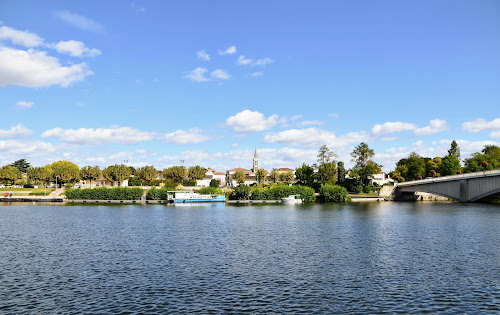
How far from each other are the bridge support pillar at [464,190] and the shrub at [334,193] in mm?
40191

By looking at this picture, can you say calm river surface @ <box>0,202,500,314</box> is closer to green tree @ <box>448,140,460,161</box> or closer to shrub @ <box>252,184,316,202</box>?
shrub @ <box>252,184,316,202</box>

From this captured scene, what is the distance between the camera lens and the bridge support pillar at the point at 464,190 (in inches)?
4830

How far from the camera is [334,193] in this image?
150 metres

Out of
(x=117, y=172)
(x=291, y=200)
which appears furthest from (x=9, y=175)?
(x=291, y=200)


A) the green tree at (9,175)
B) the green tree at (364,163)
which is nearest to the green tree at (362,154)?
the green tree at (364,163)

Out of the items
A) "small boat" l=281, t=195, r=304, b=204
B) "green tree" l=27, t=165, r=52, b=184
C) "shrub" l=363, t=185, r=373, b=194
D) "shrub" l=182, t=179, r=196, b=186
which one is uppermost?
"green tree" l=27, t=165, r=52, b=184

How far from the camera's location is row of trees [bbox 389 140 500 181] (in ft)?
488

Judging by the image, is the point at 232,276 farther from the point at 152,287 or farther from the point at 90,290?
the point at 90,290

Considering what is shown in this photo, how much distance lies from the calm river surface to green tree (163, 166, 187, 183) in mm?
130405

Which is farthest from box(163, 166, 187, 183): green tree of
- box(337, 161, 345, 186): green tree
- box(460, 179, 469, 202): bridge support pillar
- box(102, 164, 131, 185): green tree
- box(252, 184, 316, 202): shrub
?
box(460, 179, 469, 202): bridge support pillar

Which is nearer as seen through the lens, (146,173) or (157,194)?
(157,194)

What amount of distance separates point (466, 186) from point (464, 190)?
1.57 metres

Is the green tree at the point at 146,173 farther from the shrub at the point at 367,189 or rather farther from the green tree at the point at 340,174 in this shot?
the shrub at the point at 367,189

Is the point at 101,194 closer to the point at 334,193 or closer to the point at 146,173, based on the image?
the point at 146,173
